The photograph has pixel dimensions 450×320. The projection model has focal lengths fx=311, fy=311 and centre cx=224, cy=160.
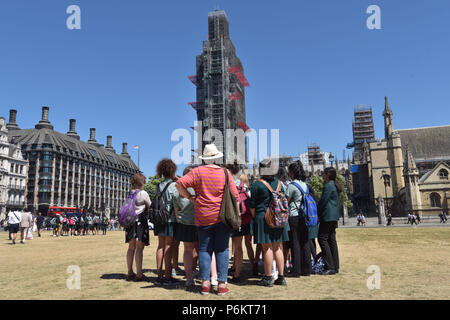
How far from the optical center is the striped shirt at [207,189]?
16.1 feet

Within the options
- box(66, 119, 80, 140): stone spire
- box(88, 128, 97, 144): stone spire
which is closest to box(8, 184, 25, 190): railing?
box(66, 119, 80, 140): stone spire

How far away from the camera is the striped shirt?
4.89 metres

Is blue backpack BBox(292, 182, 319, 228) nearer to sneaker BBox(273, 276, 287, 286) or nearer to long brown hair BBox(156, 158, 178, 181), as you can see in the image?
sneaker BBox(273, 276, 287, 286)

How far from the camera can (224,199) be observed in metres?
4.88

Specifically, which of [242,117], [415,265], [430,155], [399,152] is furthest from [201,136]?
[415,265]

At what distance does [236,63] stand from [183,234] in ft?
290

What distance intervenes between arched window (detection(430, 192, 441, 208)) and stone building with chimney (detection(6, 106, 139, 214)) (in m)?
62.1

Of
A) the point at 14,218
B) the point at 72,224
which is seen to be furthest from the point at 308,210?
the point at 72,224

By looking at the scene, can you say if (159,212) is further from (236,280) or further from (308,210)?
(308,210)

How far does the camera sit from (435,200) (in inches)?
1980

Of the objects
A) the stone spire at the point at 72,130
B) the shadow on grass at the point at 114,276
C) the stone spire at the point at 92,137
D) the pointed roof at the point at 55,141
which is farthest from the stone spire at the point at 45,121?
the shadow on grass at the point at 114,276

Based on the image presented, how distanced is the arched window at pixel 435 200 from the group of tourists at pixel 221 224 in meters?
53.6

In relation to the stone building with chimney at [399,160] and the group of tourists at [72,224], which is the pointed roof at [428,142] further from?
the group of tourists at [72,224]
